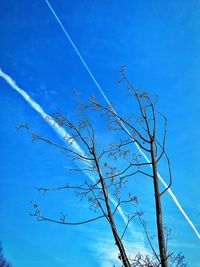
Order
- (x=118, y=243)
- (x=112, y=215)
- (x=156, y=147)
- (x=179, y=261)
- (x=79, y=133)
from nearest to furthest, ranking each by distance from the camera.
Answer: (x=118, y=243)
(x=112, y=215)
(x=156, y=147)
(x=79, y=133)
(x=179, y=261)

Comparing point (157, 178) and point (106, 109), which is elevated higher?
point (106, 109)

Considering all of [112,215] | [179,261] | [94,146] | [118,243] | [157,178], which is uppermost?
[179,261]

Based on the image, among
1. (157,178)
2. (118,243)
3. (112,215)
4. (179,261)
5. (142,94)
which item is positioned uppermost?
(142,94)

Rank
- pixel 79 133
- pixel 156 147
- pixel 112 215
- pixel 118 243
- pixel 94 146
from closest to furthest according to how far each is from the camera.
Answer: pixel 118 243 → pixel 112 215 → pixel 156 147 → pixel 94 146 → pixel 79 133

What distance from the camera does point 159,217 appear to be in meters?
4.14

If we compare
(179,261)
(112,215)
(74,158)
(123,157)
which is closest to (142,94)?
(123,157)

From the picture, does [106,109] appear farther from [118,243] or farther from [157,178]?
[118,243]

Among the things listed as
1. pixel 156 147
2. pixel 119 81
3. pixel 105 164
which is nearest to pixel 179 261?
pixel 105 164

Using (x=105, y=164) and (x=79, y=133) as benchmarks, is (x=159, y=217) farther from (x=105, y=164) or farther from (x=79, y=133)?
(x=79, y=133)

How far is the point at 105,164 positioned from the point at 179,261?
5071 millimetres

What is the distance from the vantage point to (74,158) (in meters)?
5.91

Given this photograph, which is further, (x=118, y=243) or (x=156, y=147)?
(x=156, y=147)

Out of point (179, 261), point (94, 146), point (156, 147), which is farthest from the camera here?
point (179, 261)

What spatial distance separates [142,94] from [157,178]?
228cm
